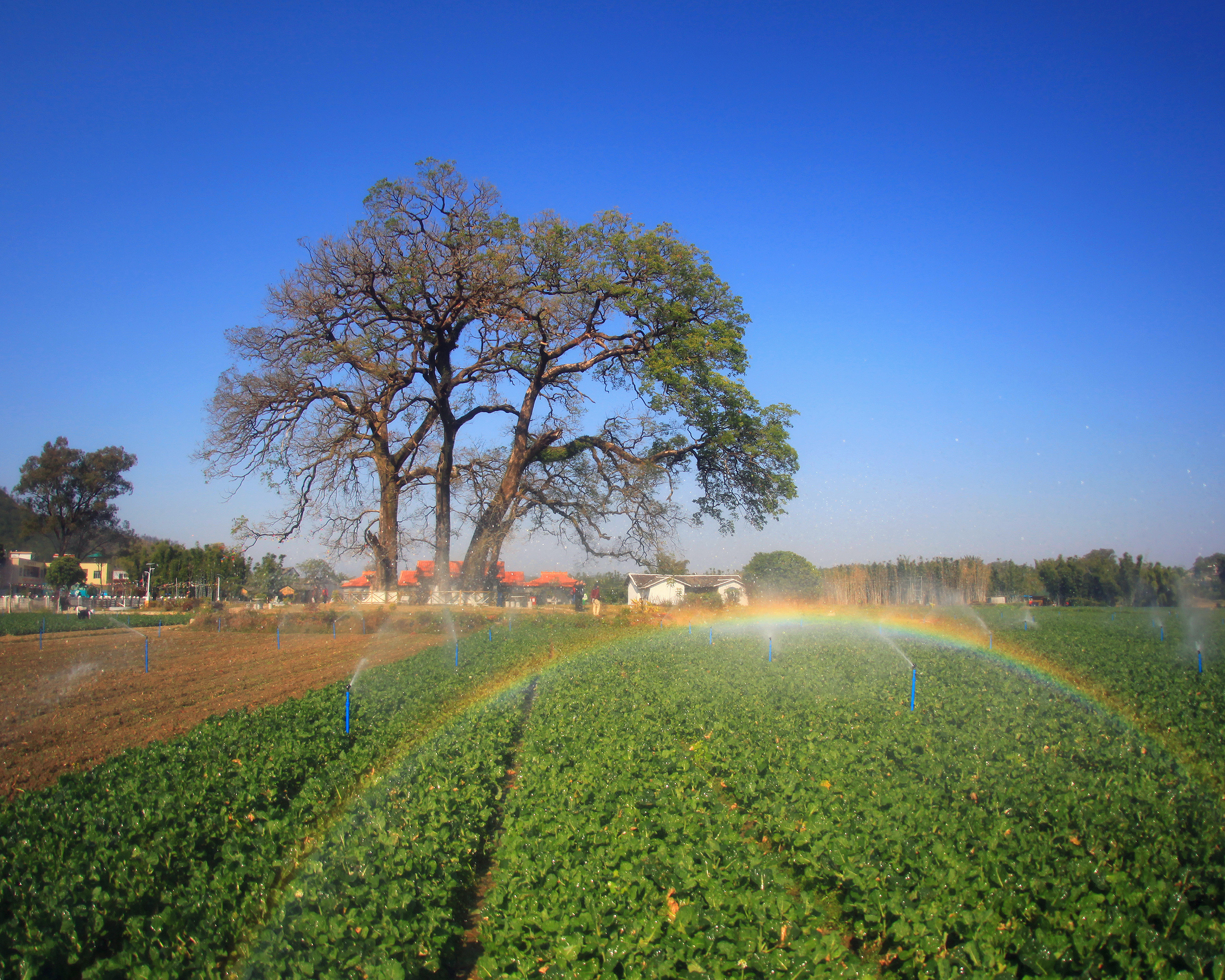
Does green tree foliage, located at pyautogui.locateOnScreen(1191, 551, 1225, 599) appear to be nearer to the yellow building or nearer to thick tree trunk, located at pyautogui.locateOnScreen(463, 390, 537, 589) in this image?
thick tree trunk, located at pyautogui.locateOnScreen(463, 390, 537, 589)

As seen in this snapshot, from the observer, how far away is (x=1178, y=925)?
4000mm

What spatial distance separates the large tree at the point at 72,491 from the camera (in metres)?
76.4

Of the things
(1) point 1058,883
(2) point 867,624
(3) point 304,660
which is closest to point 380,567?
(3) point 304,660

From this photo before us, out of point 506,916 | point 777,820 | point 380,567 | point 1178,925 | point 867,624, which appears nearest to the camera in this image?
point 1178,925

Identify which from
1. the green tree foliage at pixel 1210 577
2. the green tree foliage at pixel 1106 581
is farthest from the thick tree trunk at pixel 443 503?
the green tree foliage at pixel 1106 581

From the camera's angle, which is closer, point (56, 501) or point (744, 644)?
point (744, 644)

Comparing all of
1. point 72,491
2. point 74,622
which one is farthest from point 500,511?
point 72,491

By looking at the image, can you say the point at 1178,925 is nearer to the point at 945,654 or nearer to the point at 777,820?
the point at 777,820

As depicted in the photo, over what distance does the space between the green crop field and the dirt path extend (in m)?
2.51

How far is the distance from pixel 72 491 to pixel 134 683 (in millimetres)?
77954


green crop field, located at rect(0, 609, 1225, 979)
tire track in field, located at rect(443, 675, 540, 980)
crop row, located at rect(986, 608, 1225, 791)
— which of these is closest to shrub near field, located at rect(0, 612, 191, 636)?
tire track in field, located at rect(443, 675, 540, 980)

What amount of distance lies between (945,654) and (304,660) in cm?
1919

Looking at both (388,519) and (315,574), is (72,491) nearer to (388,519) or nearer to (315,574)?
(315,574)

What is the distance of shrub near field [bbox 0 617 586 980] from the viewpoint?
405cm
